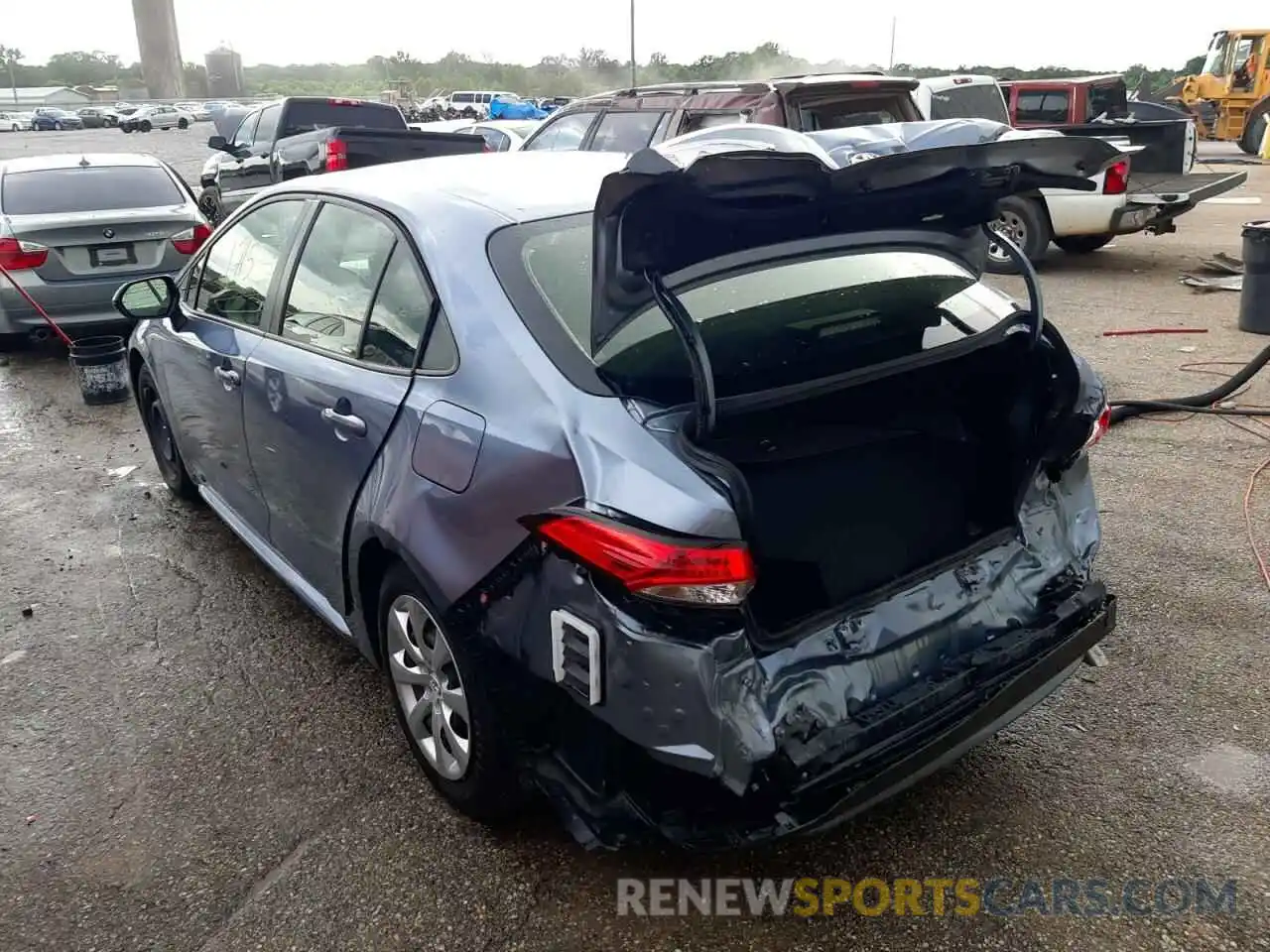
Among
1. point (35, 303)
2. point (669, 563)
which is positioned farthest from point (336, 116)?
point (669, 563)

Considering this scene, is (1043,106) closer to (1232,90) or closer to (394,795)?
(394,795)

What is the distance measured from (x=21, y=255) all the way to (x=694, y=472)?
7264 millimetres

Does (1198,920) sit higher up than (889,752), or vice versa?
(889,752)

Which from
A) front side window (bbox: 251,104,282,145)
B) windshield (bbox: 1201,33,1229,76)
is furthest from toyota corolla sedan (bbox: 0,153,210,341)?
windshield (bbox: 1201,33,1229,76)

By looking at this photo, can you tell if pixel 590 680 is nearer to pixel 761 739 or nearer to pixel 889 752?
pixel 761 739

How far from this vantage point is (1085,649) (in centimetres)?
267

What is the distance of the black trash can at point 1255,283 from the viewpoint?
7.26 meters

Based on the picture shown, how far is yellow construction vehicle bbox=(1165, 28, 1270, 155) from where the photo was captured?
2309 cm

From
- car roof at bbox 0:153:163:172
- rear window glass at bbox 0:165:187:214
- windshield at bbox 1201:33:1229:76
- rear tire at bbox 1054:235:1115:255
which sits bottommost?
rear tire at bbox 1054:235:1115:255

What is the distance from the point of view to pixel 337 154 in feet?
33.1

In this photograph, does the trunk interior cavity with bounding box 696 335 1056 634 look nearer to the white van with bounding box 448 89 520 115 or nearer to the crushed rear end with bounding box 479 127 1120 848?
the crushed rear end with bounding box 479 127 1120 848

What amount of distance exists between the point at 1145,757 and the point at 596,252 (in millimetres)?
2178

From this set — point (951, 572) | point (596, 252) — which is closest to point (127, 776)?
point (596, 252)

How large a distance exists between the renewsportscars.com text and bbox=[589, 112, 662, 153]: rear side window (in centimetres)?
690
